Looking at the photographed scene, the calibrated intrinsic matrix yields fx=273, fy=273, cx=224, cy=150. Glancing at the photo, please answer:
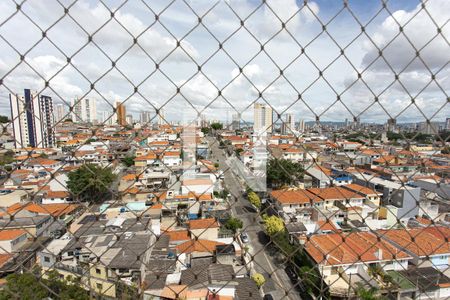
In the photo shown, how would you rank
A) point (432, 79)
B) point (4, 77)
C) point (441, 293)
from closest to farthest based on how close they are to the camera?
point (4, 77) < point (432, 79) < point (441, 293)

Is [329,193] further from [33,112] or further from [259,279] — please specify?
[33,112]

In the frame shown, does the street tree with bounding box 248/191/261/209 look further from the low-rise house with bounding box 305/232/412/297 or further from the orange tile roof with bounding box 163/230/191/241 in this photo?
the low-rise house with bounding box 305/232/412/297

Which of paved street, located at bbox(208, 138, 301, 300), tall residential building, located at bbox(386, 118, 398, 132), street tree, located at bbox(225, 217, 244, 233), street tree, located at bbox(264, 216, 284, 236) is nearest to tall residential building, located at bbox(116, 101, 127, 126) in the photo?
tall residential building, located at bbox(386, 118, 398, 132)

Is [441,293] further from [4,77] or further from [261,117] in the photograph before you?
[4,77]

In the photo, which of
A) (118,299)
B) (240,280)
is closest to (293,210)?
(240,280)

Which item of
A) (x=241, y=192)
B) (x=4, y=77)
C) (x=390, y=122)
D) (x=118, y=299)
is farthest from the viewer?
(x=241, y=192)

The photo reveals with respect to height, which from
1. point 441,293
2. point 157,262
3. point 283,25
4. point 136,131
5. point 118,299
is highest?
point 283,25

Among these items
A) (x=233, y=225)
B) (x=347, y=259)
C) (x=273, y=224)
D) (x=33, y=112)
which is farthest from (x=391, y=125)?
(x=233, y=225)

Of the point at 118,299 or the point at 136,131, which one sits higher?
the point at 136,131
